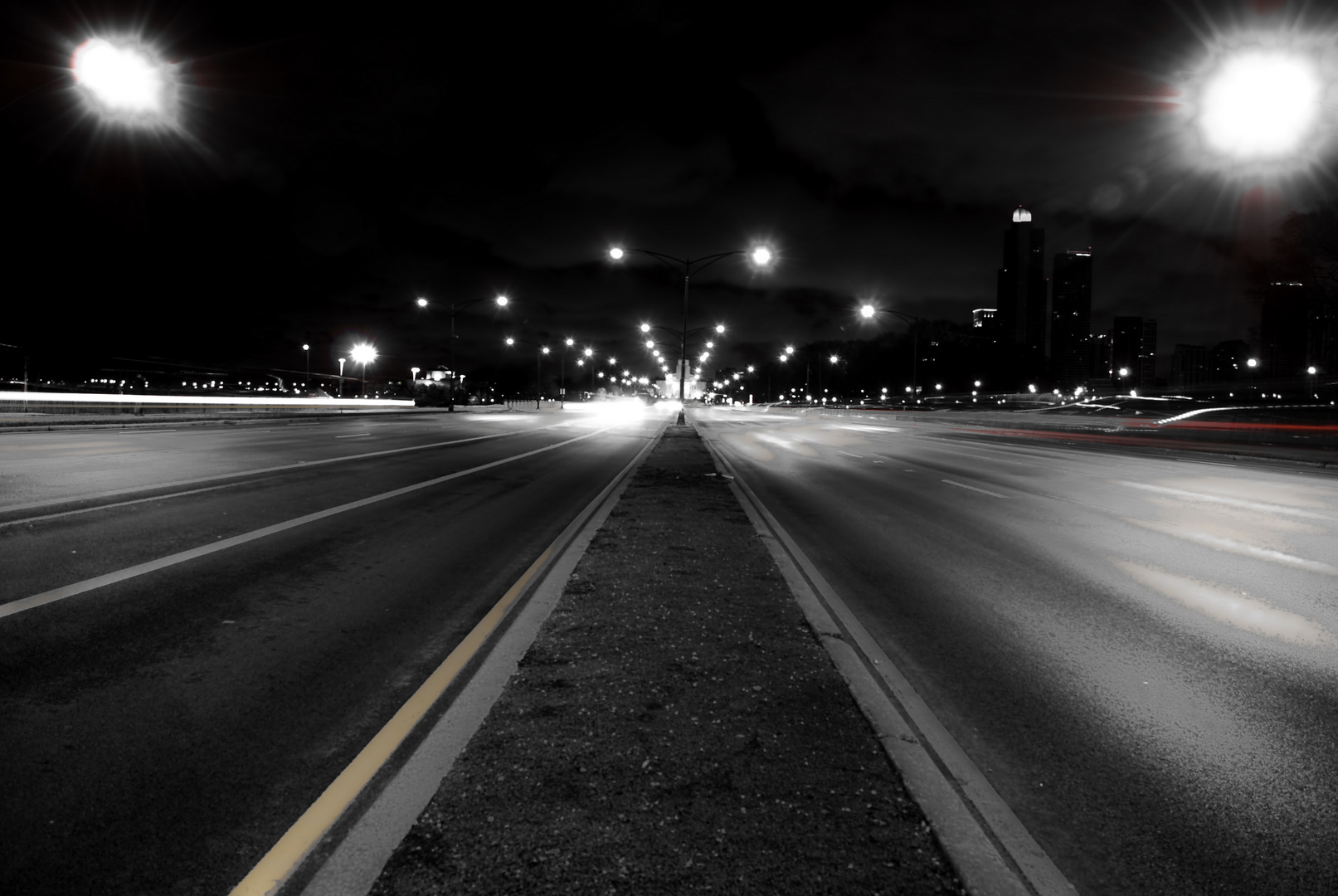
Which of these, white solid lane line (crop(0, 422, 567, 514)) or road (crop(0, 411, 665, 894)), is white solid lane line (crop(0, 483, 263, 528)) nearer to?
road (crop(0, 411, 665, 894))

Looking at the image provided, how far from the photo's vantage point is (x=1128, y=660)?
4.51 meters

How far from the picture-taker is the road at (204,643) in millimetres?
2527

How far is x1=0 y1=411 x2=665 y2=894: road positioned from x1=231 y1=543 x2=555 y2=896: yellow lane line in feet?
0.26

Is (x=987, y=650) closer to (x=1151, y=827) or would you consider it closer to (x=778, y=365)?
(x=1151, y=827)

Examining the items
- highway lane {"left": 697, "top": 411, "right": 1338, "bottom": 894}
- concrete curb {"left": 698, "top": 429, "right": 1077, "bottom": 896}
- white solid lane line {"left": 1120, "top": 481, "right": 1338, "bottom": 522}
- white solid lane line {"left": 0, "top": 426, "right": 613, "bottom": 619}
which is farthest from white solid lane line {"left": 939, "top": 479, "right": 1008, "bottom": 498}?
white solid lane line {"left": 0, "top": 426, "right": 613, "bottom": 619}

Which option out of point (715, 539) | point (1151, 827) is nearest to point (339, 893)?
point (1151, 827)

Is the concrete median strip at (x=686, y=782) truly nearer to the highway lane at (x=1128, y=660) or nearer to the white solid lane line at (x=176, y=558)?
the highway lane at (x=1128, y=660)

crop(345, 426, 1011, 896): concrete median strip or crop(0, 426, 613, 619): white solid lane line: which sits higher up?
crop(0, 426, 613, 619): white solid lane line

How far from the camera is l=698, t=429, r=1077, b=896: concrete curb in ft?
7.58

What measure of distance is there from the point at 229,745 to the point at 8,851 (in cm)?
83

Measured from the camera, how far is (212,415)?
37.1 m

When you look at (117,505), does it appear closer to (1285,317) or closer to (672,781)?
(672,781)

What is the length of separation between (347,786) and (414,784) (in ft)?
0.93

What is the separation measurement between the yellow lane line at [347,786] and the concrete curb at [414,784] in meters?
0.07
